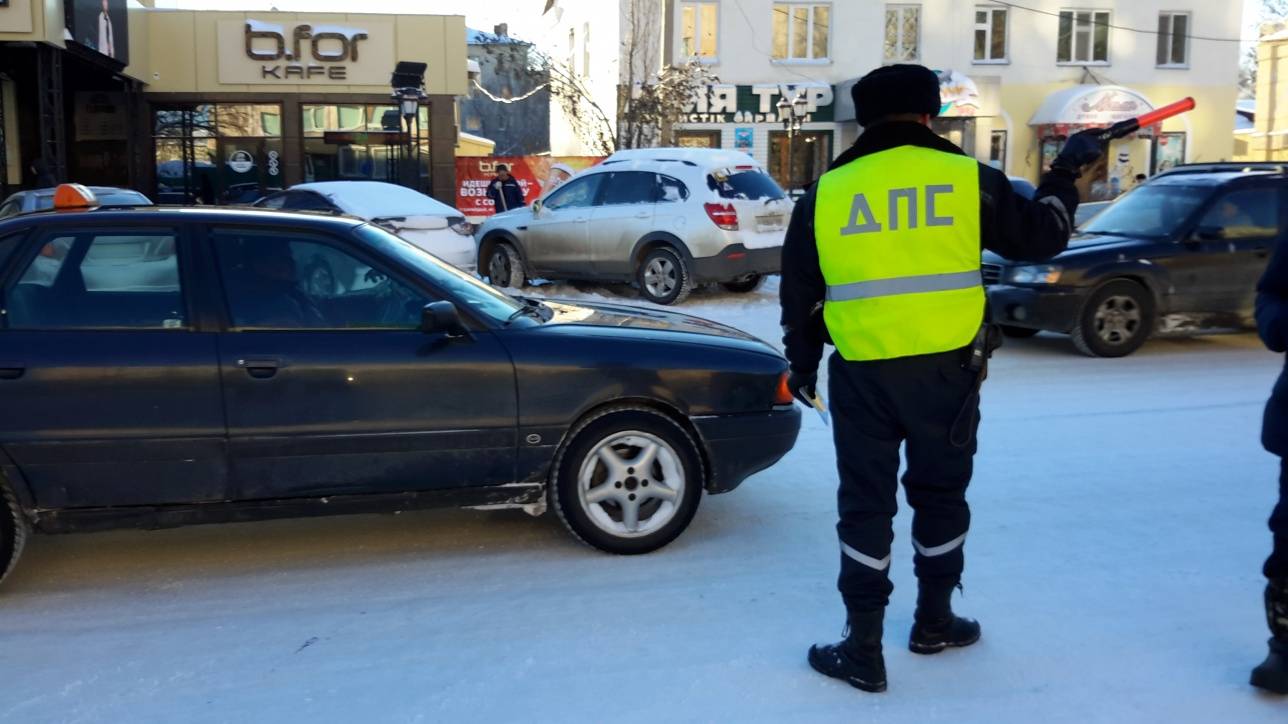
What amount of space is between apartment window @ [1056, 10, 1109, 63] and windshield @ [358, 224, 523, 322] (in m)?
32.0

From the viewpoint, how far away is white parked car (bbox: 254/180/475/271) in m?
14.0

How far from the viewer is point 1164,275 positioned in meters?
9.79

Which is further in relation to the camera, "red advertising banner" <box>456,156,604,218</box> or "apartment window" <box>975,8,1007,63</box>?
"apartment window" <box>975,8,1007,63</box>

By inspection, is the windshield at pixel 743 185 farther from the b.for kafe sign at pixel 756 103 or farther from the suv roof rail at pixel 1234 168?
the b.for kafe sign at pixel 756 103

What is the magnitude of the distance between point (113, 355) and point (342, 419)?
879 millimetres

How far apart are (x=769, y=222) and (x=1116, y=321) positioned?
4.60 metres

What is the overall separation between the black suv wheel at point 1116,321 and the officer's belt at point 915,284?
6797mm

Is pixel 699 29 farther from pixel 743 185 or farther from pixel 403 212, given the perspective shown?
pixel 743 185

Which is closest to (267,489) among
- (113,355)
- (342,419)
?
(342,419)

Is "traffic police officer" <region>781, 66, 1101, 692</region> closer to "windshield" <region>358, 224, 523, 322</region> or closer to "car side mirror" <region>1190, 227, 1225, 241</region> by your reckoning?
"windshield" <region>358, 224, 523, 322</region>

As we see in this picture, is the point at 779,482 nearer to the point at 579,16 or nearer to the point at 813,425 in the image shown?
the point at 813,425

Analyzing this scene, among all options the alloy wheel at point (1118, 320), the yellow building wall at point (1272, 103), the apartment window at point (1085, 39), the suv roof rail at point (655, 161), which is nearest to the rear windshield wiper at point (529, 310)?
the alloy wheel at point (1118, 320)

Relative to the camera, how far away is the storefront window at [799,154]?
32656 millimetres

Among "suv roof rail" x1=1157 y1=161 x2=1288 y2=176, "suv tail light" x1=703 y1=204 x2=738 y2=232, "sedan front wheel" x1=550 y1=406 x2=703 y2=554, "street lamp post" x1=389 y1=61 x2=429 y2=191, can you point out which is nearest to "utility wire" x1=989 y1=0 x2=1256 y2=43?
"street lamp post" x1=389 y1=61 x2=429 y2=191
